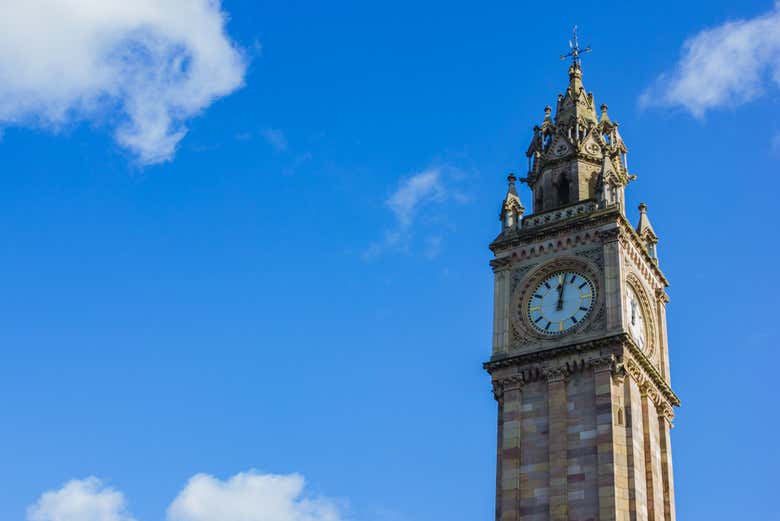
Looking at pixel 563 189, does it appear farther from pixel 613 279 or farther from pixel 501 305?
pixel 613 279

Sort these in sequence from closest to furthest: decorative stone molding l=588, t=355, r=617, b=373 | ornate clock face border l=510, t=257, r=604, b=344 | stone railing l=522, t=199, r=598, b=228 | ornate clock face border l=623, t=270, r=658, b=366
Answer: decorative stone molding l=588, t=355, r=617, b=373, ornate clock face border l=510, t=257, r=604, b=344, ornate clock face border l=623, t=270, r=658, b=366, stone railing l=522, t=199, r=598, b=228

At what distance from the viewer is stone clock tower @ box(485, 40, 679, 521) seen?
52562 millimetres

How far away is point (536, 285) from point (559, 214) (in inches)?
163

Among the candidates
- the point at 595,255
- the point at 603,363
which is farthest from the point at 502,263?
the point at 603,363

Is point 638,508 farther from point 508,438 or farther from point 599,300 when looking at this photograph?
point 599,300

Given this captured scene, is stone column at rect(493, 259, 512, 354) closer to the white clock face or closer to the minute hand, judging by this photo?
the minute hand

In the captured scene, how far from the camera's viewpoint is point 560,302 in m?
57.9

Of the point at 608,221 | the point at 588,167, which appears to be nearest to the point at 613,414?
the point at 608,221

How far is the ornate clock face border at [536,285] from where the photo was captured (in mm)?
56562

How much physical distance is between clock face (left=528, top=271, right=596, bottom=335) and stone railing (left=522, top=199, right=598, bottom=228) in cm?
331

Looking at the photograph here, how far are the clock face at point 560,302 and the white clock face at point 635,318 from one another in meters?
2.11

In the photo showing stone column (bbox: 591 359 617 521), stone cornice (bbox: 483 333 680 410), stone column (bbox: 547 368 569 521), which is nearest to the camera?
stone column (bbox: 591 359 617 521)

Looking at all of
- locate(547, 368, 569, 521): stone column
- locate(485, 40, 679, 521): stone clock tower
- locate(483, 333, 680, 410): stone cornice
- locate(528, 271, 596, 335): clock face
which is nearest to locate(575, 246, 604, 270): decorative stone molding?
locate(485, 40, 679, 521): stone clock tower

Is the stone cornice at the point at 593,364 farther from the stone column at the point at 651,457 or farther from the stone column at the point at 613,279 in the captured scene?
the stone column at the point at 613,279
